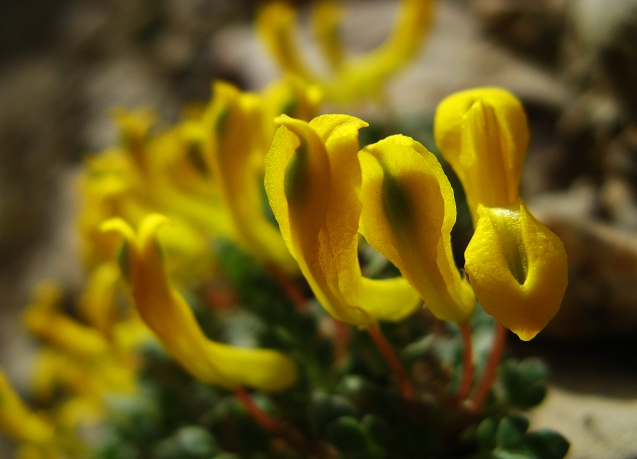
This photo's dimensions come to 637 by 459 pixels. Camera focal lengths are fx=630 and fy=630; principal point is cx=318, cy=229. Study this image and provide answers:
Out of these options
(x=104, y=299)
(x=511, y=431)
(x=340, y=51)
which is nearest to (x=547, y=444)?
(x=511, y=431)

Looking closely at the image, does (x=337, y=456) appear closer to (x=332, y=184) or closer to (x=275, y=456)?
(x=275, y=456)

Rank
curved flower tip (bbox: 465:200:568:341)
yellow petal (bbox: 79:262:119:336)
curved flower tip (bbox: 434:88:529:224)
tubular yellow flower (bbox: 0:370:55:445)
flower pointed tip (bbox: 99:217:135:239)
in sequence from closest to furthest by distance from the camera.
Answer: curved flower tip (bbox: 465:200:568:341) < curved flower tip (bbox: 434:88:529:224) < flower pointed tip (bbox: 99:217:135:239) < tubular yellow flower (bbox: 0:370:55:445) < yellow petal (bbox: 79:262:119:336)

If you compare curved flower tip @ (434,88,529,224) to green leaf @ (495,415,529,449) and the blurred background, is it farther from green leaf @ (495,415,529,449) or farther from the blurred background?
the blurred background

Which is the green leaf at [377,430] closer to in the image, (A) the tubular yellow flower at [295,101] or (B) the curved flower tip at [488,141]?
(B) the curved flower tip at [488,141]

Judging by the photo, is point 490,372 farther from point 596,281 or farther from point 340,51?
point 340,51

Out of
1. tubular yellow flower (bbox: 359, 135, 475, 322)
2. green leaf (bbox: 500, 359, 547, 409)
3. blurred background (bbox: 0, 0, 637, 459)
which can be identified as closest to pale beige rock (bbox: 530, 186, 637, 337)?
blurred background (bbox: 0, 0, 637, 459)
